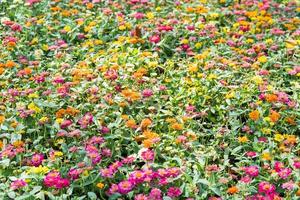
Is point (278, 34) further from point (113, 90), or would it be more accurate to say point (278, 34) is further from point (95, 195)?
point (95, 195)

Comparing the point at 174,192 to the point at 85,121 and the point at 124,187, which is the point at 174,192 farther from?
the point at 85,121

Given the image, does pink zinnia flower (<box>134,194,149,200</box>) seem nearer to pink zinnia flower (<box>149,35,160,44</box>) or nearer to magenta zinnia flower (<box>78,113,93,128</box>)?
magenta zinnia flower (<box>78,113,93,128</box>)

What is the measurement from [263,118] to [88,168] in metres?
1.18

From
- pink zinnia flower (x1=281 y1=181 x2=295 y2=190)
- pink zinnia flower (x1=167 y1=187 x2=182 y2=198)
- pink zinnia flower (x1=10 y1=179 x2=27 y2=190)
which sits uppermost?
pink zinnia flower (x1=10 y1=179 x2=27 y2=190)

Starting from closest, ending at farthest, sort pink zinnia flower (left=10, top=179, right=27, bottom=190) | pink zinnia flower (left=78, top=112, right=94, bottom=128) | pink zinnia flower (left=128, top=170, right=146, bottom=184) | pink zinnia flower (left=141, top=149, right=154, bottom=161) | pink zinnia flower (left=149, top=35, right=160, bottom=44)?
pink zinnia flower (left=10, top=179, right=27, bottom=190)
pink zinnia flower (left=128, top=170, right=146, bottom=184)
pink zinnia flower (left=141, top=149, right=154, bottom=161)
pink zinnia flower (left=78, top=112, right=94, bottom=128)
pink zinnia flower (left=149, top=35, right=160, bottom=44)

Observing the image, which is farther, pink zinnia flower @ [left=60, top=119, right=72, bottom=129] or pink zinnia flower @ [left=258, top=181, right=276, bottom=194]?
pink zinnia flower @ [left=60, top=119, right=72, bottom=129]

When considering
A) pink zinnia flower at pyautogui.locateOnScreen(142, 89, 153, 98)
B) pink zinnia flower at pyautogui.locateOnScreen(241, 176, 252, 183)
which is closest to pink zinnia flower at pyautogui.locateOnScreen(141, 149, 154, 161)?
pink zinnia flower at pyautogui.locateOnScreen(241, 176, 252, 183)

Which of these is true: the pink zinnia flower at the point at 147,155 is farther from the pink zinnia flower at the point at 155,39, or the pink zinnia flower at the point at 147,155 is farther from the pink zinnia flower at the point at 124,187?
the pink zinnia flower at the point at 155,39

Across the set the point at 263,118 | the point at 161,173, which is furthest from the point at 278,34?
the point at 161,173

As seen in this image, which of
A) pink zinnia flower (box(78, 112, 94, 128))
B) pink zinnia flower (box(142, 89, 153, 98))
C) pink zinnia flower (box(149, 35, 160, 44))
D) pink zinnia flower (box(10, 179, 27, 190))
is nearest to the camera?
pink zinnia flower (box(10, 179, 27, 190))

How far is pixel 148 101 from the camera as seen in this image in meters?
3.87

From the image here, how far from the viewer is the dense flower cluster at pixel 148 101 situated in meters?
3.15

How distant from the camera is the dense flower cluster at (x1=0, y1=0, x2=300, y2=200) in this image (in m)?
3.15

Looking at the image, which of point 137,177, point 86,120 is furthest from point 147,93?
point 137,177
